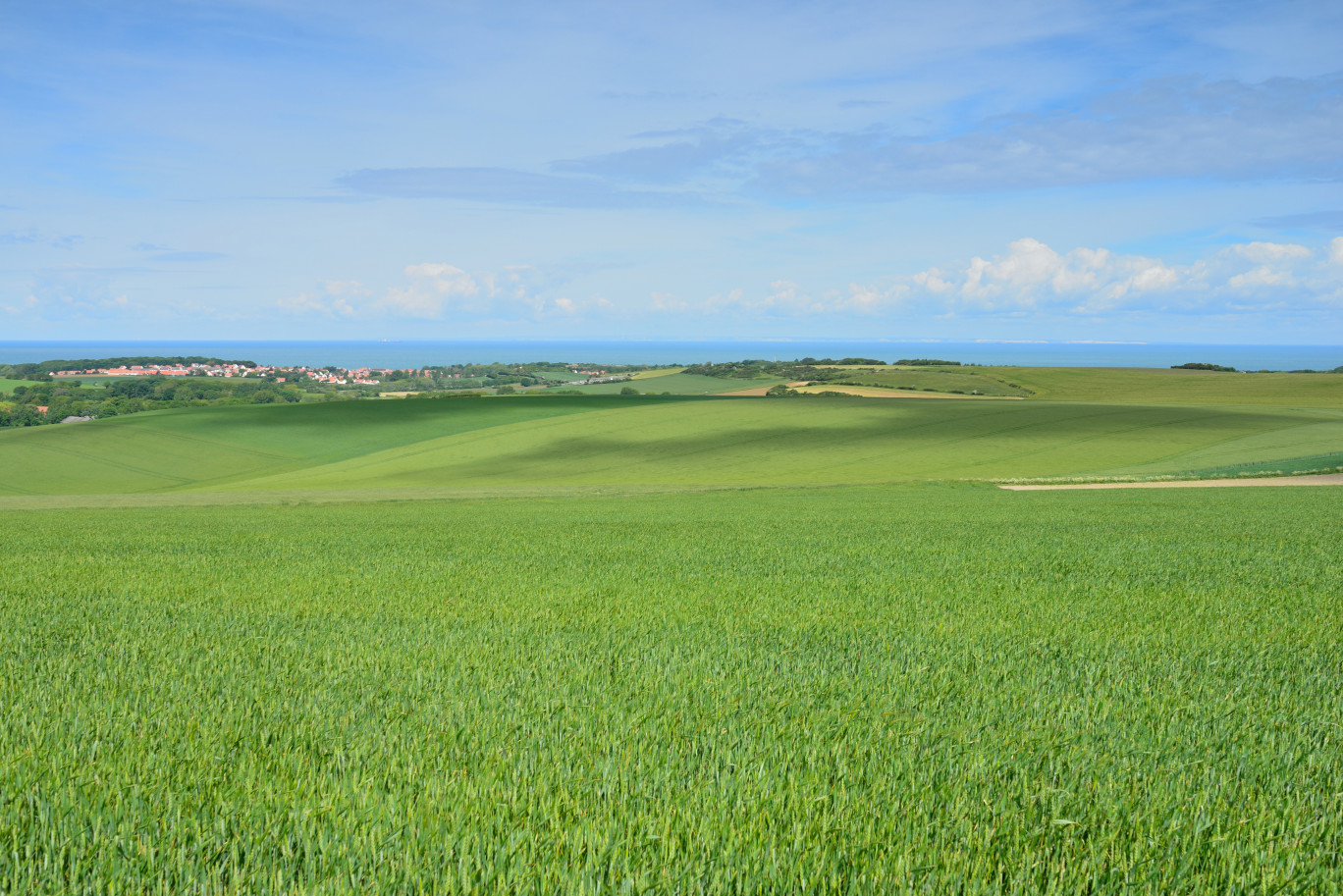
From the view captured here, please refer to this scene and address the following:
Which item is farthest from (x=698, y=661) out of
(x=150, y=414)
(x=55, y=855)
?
(x=150, y=414)

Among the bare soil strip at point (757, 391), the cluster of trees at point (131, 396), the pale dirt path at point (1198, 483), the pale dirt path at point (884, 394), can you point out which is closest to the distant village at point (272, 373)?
the cluster of trees at point (131, 396)

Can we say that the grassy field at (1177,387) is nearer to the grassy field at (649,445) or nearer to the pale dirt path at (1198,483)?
the grassy field at (649,445)

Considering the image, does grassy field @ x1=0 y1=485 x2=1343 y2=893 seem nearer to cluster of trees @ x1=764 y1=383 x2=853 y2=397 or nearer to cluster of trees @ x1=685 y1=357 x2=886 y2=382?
cluster of trees @ x1=764 y1=383 x2=853 y2=397

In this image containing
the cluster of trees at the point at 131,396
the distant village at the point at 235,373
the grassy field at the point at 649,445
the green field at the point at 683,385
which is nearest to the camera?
the grassy field at the point at 649,445

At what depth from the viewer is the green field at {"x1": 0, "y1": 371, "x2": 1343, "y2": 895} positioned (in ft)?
10.2

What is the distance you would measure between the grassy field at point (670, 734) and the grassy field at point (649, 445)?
34063 mm

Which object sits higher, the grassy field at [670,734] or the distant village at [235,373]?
the distant village at [235,373]

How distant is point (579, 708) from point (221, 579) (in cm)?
723

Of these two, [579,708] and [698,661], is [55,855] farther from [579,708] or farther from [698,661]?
[698,661]

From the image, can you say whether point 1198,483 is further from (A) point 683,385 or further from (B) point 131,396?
(B) point 131,396

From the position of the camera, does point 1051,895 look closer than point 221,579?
Yes

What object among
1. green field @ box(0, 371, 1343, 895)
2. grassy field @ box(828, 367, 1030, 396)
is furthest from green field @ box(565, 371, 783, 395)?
green field @ box(0, 371, 1343, 895)

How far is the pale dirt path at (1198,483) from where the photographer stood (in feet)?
114

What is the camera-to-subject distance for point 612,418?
71.2m
